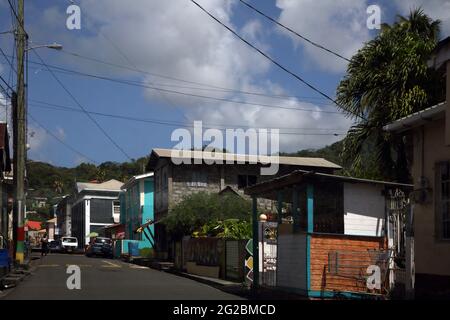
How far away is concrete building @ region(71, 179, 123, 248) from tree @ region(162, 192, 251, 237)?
40957 mm

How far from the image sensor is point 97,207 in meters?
78.4

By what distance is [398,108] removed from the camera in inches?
737

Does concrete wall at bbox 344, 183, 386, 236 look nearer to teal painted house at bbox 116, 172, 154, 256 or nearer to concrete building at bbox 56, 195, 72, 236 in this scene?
teal painted house at bbox 116, 172, 154, 256

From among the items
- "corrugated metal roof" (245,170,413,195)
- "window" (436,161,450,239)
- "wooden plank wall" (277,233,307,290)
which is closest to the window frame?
"window" (436,161,450,239)

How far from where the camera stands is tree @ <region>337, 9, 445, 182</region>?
61.5 feet

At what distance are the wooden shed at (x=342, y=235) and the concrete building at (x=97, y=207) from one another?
60.6 metres

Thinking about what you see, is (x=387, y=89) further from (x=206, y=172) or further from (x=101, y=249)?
(x=101, y=249)

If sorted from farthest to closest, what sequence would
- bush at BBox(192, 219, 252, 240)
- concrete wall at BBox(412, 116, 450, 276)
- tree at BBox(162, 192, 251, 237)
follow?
tree at BBox(162, 192, 251, 237) < bush at BBox(192, 219, 252, 240) < concrete wall at BBox(412, 116, 450, 276)

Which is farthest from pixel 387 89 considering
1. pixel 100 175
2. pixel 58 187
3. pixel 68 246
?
pixel 58 187

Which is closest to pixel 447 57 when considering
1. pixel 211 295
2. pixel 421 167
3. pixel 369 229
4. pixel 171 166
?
pixel 421 167

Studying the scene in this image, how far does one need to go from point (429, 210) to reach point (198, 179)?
2839cm

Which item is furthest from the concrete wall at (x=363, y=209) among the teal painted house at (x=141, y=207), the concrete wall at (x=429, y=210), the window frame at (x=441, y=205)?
the teal painted house at (x=141, y=207)

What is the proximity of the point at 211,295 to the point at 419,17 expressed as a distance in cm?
1045

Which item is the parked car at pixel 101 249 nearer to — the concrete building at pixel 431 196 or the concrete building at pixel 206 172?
the concrete building at pixel 206 172
